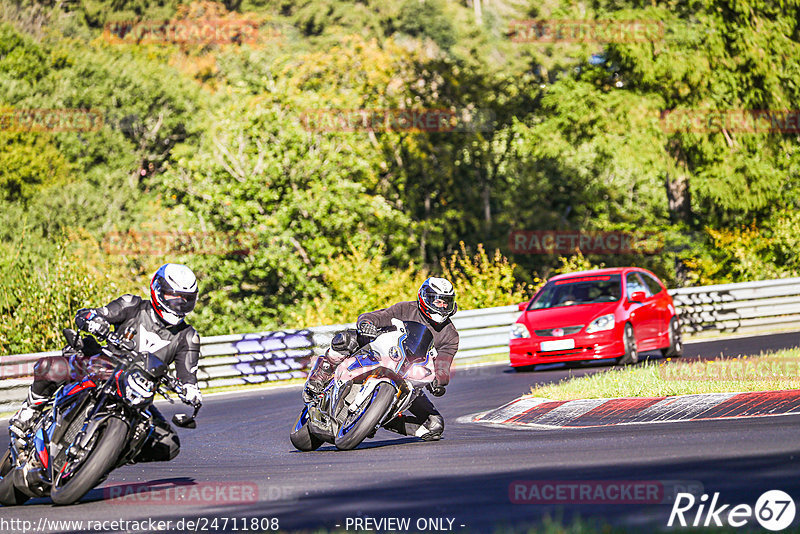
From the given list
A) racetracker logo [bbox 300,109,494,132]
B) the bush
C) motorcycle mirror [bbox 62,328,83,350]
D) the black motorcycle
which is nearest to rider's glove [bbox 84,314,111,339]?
the black motorcycle

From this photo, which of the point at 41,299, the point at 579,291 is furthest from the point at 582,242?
the point at 41,299

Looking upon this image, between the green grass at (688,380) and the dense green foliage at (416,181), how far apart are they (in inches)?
429

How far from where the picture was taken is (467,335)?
2288 cm

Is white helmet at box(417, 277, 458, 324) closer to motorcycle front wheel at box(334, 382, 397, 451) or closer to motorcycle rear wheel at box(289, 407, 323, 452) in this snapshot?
motorcycle front wheel at box(334, 382, 397, 451)

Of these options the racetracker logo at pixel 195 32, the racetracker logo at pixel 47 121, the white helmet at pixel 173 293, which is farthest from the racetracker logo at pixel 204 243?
the racetracker logo at pixel 195 32

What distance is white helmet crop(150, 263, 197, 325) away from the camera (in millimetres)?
8211

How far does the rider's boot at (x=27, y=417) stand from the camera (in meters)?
8.28

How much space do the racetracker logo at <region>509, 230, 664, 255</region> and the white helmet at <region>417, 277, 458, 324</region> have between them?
2288 centimetres

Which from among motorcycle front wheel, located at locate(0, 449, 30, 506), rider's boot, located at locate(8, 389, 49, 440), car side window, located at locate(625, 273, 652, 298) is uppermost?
rider's boot, located at locate(8, 389, 49, 440)

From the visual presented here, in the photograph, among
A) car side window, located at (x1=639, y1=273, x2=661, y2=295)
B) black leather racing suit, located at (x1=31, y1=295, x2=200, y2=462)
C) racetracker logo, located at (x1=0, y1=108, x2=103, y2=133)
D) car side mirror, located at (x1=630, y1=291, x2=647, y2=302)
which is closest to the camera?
black leather racing suit, located at (x1=31, y1=295, x2=200, y2=462)

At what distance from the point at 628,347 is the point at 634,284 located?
1.98 meters

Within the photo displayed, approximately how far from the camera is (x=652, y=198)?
48.2m

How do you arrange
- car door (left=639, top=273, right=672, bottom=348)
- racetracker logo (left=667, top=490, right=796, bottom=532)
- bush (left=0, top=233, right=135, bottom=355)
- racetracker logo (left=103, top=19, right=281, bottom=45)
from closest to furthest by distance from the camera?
racetracker logo (left=667, top=490, right=796, bottom=532) < car door (left=639, top=273, right=672, bottom=348) < bush (left=0, top=233, right=135, bottom=355) < racetracker logo (left=103, top=19, right=281, bottom=45)

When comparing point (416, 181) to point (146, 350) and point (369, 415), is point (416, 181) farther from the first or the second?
point (146, 350)
